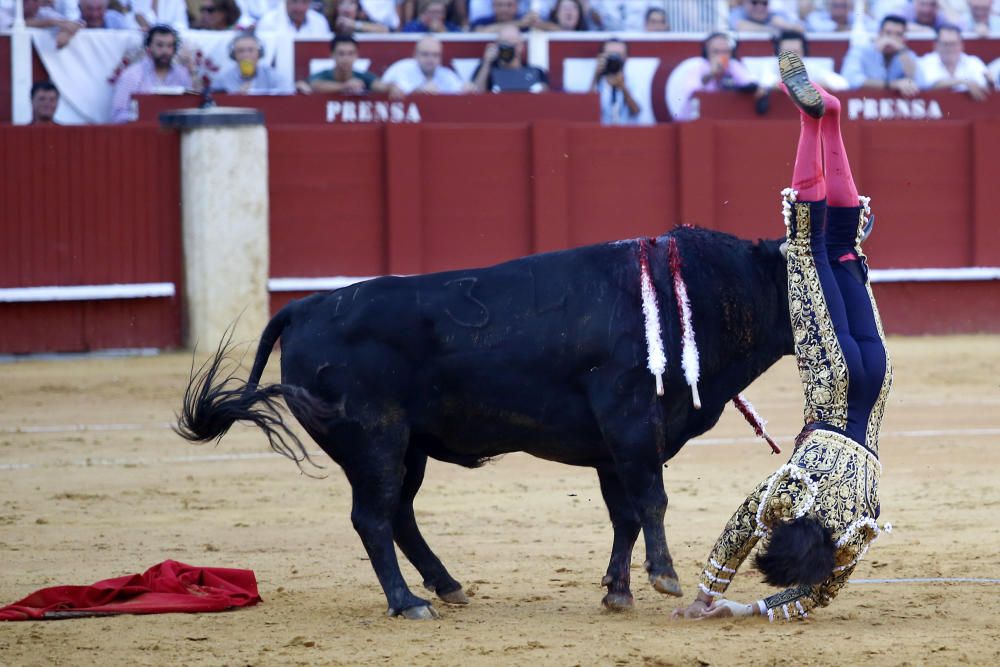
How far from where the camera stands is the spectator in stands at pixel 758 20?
13812 mm

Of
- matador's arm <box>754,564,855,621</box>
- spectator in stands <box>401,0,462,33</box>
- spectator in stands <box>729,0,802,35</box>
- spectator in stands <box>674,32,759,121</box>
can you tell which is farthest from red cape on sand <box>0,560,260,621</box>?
spectator in stands <box>729,0,802,35</box>

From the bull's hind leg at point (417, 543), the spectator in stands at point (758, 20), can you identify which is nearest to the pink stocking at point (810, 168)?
the bull's hind leg at point (417, 543)

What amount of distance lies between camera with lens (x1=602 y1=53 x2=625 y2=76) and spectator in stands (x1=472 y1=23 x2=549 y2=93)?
0.51 meters

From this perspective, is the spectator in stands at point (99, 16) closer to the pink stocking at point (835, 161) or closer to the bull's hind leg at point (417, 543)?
the bull's hind leg at point (417, 543)

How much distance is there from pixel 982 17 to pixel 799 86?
11.3 m

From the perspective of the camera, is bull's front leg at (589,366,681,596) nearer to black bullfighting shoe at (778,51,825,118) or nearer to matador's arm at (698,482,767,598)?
matador's arm at (698,482,767,598)

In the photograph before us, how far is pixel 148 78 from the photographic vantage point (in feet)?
39.4

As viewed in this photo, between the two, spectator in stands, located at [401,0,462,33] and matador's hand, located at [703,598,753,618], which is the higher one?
spectator in stands, located at [401,0,462,33]

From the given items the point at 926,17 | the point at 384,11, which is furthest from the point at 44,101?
the point at 926,17

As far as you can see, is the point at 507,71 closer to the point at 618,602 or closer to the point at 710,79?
the point at 710,79

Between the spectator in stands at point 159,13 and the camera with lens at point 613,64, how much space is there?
3.37 metres

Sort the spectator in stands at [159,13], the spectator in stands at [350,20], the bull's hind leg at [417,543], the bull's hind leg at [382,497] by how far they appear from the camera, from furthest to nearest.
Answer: the spectator in stands at [350,20], the spectator in stands at [159,13], the bull's hind leg at [417,543], the bull's hind leg at [382,497]

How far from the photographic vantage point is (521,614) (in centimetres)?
473

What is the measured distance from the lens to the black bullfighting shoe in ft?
13.9
